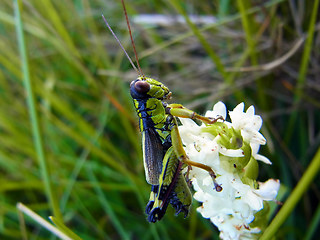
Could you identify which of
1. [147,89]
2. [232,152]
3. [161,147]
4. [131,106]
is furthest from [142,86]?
[131,106]

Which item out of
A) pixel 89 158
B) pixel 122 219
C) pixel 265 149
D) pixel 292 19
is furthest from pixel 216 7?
pixel 122 219

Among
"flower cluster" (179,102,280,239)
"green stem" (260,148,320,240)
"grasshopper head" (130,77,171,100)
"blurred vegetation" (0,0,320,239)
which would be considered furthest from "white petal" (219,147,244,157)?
"blurred vegetation" (0,0,320,239)

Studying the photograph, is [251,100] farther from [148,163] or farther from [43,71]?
[43,71]

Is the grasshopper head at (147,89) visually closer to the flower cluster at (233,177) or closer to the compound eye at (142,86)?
the compound eye at (142,86)

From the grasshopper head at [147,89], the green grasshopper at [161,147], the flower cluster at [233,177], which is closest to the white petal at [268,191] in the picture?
the flower cluster at [233,177]

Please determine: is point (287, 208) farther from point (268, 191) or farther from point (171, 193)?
point (171, 193)
